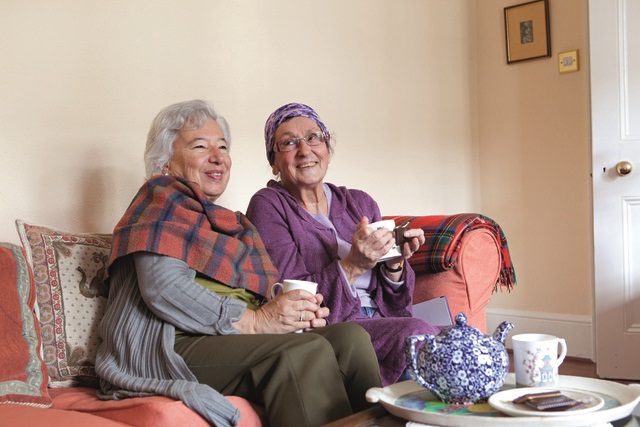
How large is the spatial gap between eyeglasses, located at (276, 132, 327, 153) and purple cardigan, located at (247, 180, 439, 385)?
5.1 inches

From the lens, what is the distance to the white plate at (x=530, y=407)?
1145 mm

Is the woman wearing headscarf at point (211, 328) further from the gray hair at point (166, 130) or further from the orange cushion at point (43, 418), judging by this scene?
the orange cushion at point (43, 418)

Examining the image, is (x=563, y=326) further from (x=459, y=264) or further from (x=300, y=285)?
(x=300, y=285)

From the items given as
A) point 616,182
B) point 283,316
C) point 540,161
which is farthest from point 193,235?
point 540,161

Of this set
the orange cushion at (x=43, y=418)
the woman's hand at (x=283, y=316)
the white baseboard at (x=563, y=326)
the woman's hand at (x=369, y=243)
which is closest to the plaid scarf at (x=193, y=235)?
the woman's hand at (x=283, y=316)

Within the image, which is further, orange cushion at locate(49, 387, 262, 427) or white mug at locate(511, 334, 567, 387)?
orange cushion at locate(49, 387, 262, 427)

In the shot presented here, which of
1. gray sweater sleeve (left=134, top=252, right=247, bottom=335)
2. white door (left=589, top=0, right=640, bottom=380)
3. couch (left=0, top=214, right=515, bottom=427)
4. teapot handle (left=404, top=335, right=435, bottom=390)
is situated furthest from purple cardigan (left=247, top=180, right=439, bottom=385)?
white door (left=589, top=0, right=640, bottom=380)

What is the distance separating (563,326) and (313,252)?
2.11 meters

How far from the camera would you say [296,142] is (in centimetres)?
231

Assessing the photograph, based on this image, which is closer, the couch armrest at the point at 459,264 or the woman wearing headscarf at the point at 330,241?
the woman wearing headscarf at the point at 330,241

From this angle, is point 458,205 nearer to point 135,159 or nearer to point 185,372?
point 135,159

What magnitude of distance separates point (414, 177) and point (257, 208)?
5.46 feet

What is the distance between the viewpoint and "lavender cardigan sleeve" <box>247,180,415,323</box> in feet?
Result: 6.83

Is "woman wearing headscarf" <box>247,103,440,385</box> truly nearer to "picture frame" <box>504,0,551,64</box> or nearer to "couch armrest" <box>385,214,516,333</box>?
"couch armrest" <box>385,214,516,333</box>
